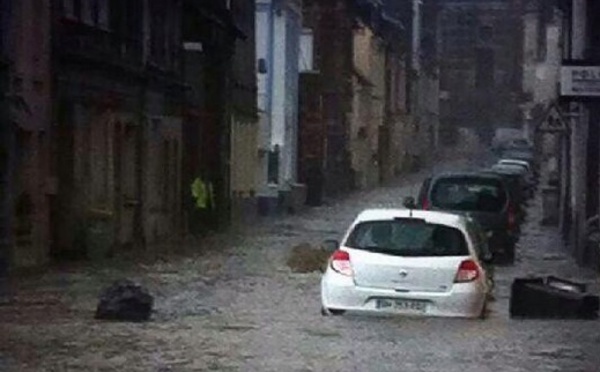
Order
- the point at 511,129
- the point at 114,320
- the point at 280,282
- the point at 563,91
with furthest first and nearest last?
the point at 511,129
the point at 280,282
the point at 563,91
the point at 114,320

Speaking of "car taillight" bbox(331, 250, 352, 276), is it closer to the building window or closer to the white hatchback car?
the white hatchback car

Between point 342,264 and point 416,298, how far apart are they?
0.92 metres

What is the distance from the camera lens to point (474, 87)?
134 m

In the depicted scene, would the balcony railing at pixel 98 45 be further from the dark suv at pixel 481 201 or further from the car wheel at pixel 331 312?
the car wheel at pixel 331 312

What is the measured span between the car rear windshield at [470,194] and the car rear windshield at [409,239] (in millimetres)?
15090

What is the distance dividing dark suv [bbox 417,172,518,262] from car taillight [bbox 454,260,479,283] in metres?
15.3

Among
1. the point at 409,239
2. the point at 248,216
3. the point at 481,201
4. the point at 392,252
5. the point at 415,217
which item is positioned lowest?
the point at 248,216

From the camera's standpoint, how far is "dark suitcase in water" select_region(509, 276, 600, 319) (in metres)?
24.6

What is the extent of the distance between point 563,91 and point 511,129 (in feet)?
328

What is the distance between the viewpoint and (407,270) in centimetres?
2188

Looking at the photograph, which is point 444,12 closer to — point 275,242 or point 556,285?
point 275,242

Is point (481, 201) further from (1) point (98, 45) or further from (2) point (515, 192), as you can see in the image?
(1) point (98, 45)

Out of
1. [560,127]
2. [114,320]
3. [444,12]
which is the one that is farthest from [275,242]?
[444,12]

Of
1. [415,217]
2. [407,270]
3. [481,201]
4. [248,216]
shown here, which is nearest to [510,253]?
[481,201]
